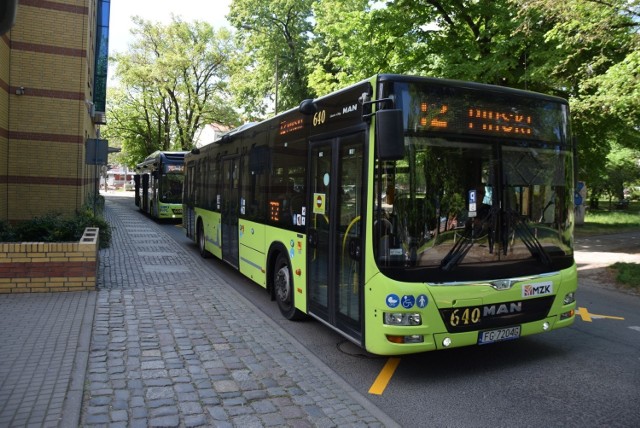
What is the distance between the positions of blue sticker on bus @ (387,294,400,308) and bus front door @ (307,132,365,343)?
1.52 ft

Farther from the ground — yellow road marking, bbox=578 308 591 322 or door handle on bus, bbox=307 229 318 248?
door handle on bus, bbox=307 229 318 248

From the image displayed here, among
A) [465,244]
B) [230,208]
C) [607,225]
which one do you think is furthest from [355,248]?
[607,225]

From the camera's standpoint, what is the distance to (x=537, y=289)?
5082 mm

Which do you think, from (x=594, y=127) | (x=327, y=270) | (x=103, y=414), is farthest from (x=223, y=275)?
(x=594, y=127)

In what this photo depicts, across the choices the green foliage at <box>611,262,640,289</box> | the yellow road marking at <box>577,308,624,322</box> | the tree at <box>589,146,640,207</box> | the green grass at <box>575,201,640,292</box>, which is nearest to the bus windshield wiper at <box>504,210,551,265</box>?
the yellow road marking at <box>577,308,624,322</box>

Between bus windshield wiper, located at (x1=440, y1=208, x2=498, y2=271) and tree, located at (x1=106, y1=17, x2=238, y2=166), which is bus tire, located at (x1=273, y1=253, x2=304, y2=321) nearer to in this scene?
bus windshield wiper, located at (x1=440, y1=208, x2=498, y2=271)

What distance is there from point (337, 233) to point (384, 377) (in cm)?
155

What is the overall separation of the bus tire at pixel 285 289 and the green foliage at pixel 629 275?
7323mm

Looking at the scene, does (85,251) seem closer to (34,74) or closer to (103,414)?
(103,414)

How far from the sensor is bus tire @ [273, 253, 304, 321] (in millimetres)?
6828

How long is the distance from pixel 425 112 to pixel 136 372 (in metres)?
3.68

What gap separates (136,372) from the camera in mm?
4805

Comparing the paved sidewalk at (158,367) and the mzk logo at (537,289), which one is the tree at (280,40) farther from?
the mzk logo at (537,289)

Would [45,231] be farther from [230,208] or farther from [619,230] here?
[619,230]
